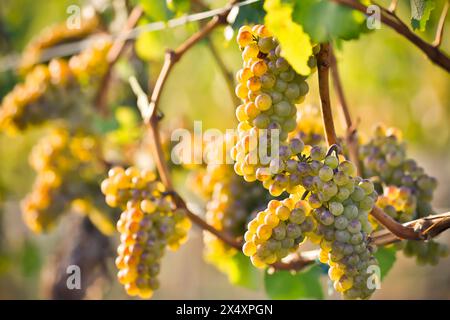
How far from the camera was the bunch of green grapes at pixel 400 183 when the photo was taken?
0.90 meters

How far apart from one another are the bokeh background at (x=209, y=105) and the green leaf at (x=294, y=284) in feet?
2.49

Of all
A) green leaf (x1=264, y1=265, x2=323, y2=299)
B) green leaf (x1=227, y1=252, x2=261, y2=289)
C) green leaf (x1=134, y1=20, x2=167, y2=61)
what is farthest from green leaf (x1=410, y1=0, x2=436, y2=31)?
green leaf (x1=134, y1=20, x2=167, y2=61)

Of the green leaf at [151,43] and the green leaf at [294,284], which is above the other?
the green leaf at [151,43]

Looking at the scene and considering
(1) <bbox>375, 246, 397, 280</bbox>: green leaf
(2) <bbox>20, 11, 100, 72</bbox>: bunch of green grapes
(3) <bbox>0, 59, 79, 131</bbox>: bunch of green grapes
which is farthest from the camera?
(2) <bbox>20, 11, 100, 72</bbox>: bunch of green grapes

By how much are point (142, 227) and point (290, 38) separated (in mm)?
355

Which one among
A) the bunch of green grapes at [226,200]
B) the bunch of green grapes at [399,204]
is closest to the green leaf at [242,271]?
the bunch of green grapes at [226,200]

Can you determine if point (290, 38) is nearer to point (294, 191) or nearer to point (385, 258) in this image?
point (294, 191)

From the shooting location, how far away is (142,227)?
910mm

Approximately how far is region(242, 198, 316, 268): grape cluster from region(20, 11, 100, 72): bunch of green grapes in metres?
1.19

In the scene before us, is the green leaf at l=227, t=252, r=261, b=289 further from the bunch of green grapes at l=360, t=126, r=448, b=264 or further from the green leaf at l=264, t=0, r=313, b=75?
the green leaf at l=264, t=0, r=313, b=75

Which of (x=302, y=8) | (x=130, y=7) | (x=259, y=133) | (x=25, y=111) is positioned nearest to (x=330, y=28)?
(x=302, y=8)

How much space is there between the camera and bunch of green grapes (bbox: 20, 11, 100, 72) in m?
1.74

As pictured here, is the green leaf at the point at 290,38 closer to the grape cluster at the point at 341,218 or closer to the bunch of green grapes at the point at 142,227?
the grape cluster at the point at 341,218
